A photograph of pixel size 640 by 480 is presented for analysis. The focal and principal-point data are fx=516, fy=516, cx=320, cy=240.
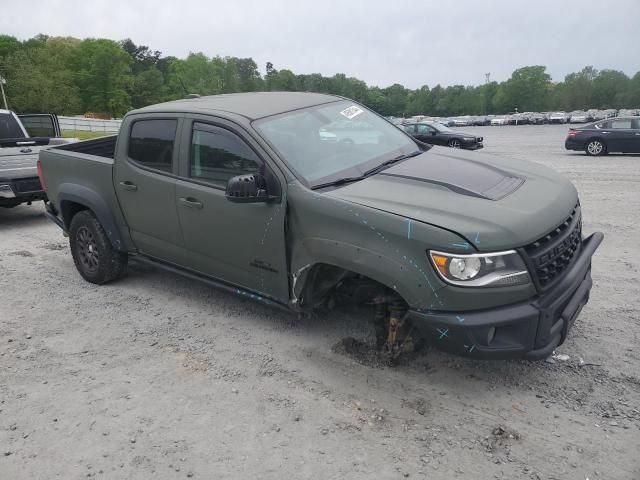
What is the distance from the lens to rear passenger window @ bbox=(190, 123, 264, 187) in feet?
12.5

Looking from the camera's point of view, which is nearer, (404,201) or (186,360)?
(404,201)

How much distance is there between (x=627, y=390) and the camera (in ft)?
10.5

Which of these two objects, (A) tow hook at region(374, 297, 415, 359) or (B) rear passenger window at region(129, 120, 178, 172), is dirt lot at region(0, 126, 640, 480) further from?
(B) rear passenger window at region(129, 120, 178, 172)

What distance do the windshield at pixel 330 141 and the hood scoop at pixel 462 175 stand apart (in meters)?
0.27

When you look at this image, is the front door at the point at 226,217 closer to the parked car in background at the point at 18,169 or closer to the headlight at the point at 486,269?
the headlight at the point at 486,269

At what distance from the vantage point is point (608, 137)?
16.2 metres

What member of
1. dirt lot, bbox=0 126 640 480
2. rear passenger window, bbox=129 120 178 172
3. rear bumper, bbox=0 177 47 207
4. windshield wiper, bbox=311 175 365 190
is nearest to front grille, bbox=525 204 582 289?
dirt lot, bbox=0 126 640 480

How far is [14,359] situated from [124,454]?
1715 millimetres

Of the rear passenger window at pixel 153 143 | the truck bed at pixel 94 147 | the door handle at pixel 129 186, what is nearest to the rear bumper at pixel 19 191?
the truck bed at pixel 94 147

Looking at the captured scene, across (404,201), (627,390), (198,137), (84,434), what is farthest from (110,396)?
(627,390)

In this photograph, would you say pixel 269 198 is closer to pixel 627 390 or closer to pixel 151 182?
pixel 151 182

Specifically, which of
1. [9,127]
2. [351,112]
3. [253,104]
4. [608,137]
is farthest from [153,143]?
[608,137]

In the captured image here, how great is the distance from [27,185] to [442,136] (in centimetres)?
1752

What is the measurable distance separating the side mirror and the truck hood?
50cm
